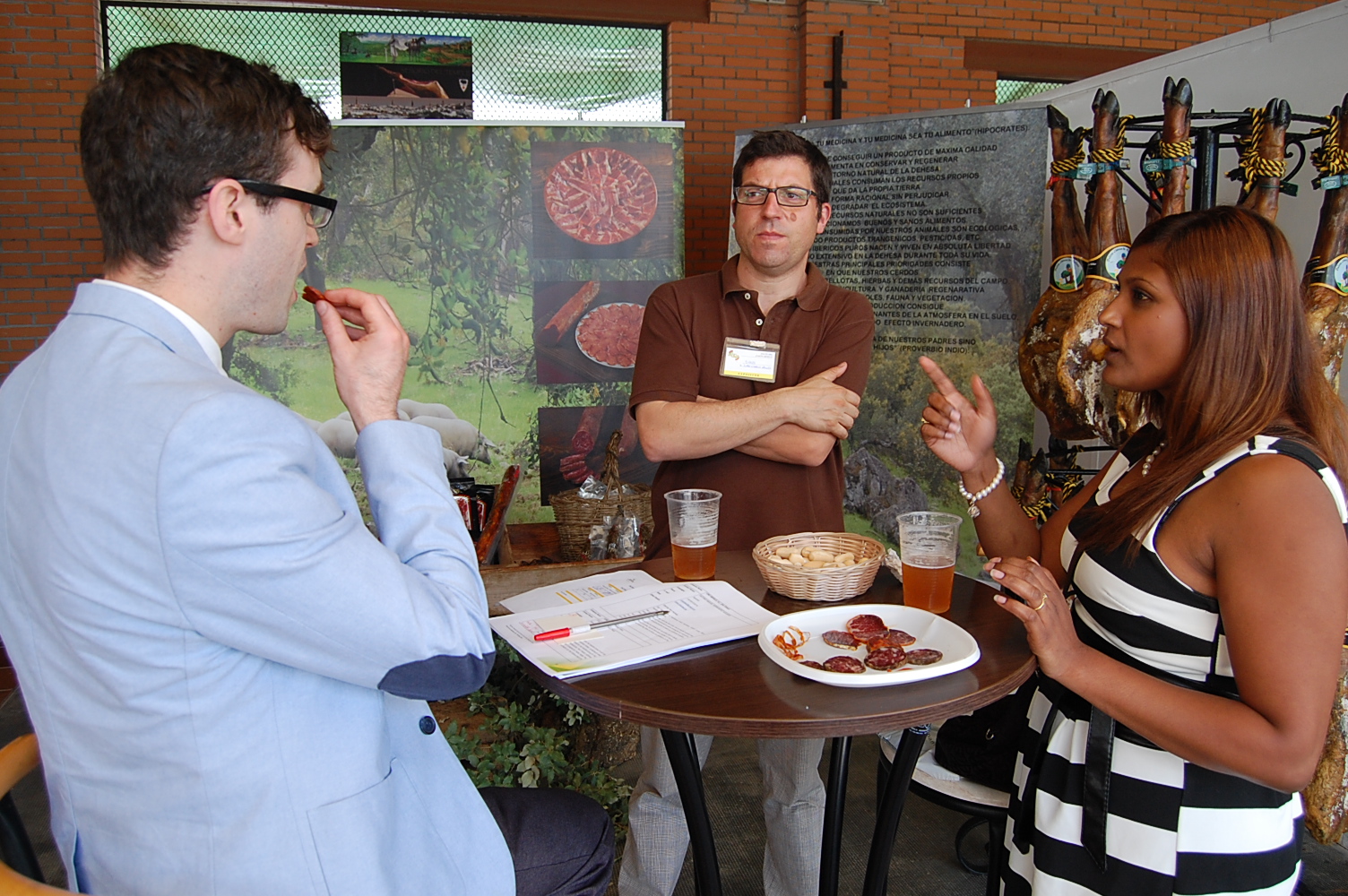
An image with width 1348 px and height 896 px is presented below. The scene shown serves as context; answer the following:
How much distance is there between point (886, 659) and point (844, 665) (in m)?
0.07

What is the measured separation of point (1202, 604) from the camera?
135 cm

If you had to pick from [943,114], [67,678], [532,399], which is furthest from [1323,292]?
[532,399]

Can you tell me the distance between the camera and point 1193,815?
1.37m

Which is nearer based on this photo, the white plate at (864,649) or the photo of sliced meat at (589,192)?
the white plate at (864,649)

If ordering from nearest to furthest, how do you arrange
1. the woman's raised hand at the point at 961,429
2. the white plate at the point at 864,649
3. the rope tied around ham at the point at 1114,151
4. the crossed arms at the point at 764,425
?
the white plate at the point at 864,649 < the woman's raised hand at the point at 961,429 < the crossed arms at the point at 764,425 < the rope tied around ham at the point at 1114,151

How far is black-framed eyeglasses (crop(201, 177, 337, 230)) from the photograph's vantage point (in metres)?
1.03

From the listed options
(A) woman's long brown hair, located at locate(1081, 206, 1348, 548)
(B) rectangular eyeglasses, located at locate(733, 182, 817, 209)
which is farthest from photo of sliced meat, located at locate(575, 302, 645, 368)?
(A) woman's long brown hair, located at locate(1081, 206, 1348, 548)

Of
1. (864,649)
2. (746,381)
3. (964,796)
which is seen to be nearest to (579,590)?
(864,649)

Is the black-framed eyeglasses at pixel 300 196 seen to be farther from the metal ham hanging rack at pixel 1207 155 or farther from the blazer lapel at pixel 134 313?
the metal ham hanging rack at pixel 1207 155

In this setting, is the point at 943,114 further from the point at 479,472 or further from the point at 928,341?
the point at 479,472

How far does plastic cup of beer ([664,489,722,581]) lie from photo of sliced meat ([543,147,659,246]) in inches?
121

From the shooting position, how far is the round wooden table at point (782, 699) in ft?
3.94

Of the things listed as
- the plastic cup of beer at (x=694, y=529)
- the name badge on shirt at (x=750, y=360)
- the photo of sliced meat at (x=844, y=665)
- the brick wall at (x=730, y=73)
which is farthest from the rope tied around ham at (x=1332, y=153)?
the brick wall at (x=730, y=73)

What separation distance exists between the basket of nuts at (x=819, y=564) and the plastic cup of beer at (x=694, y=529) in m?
0.10
